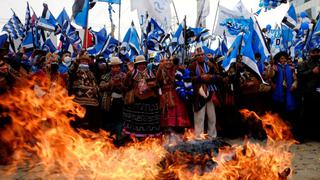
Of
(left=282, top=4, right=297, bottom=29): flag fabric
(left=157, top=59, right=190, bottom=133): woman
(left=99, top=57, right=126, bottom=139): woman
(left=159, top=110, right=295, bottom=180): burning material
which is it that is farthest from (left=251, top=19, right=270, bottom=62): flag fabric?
(left=282, top=4, right=297, bottom=29): flag fabric

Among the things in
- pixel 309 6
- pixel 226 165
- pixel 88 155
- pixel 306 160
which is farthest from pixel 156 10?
pixel 309 6

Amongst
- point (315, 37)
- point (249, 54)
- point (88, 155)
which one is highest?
point (315, 37)

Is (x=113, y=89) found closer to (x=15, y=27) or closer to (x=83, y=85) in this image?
(x=83, y=85)

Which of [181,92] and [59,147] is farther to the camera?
[181,92]

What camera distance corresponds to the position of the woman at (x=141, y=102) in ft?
22.9

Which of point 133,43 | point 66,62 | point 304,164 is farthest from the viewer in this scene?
point 133,43

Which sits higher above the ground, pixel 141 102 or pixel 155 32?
pixel 155 32

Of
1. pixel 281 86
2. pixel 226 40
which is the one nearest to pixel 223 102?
pixel 281 86

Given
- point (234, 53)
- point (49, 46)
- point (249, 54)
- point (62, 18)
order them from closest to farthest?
1. point (249, 54)
2. point (234, 53)
3. point (49, 46)
4. point (62, 18)

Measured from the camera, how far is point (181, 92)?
7781 millimetres

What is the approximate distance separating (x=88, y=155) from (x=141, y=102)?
88.9 inches

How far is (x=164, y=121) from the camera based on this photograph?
7.72 metres

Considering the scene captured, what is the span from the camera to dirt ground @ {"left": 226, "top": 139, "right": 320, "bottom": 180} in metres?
5.49

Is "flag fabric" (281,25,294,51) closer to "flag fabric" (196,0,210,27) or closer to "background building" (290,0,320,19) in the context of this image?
"flag fabric" (196,0,210,27)
